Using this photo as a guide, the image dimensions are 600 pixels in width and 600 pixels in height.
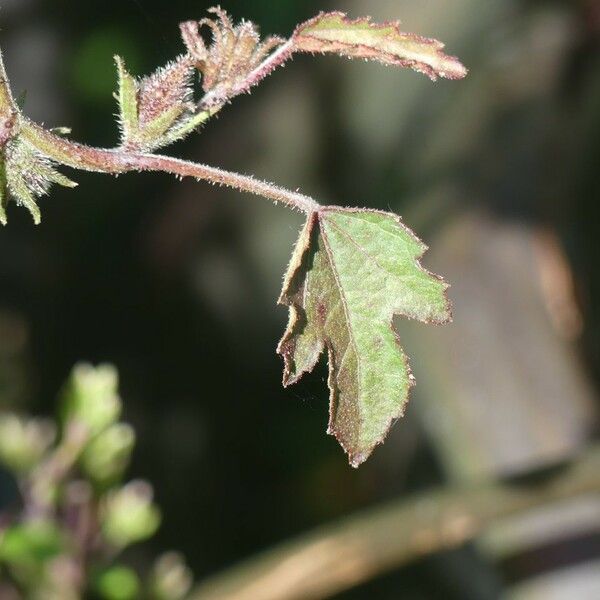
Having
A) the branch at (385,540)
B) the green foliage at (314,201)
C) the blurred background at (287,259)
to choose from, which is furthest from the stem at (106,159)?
the blurred background at (287,259)

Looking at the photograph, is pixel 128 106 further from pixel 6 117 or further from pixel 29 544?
pixel 29 544

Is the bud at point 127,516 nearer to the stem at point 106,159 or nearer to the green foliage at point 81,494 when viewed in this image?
the green foliage at point 81,494

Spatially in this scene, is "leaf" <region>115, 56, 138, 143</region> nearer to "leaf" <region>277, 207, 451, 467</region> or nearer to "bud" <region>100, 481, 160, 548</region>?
"leaf" <region>277, 207, 451, 467</region>

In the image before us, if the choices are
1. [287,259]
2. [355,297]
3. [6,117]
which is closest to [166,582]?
[355,297]

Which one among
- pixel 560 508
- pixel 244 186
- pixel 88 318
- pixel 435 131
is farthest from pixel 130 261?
pixel 244 186

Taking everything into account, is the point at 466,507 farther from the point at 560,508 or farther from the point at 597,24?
the point at 597,24

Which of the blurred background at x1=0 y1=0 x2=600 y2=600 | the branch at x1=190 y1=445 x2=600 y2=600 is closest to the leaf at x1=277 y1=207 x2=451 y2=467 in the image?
the branch at x1=190 y1=445 x2=600 y2=600
